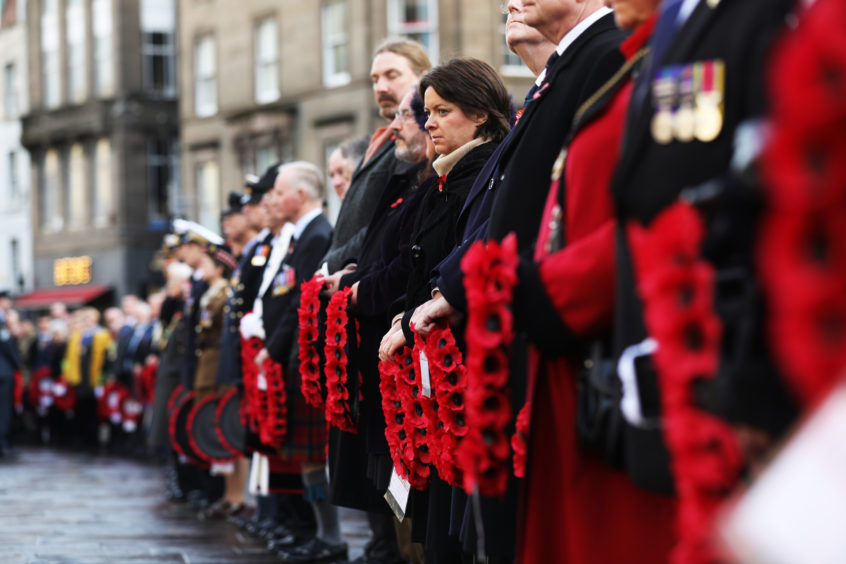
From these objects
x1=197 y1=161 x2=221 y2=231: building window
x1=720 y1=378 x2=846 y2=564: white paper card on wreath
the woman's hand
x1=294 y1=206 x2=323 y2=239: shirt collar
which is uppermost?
x1=197 y1=161 x2=221 y2=231: building window

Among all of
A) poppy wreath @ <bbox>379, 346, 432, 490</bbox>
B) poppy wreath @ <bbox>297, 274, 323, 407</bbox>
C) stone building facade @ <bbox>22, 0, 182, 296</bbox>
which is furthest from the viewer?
stone building facade @ <bbox>22, 0, 182, 296</bbox>

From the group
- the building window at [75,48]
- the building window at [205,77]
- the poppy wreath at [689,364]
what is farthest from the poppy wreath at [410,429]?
the building window at [75,48]

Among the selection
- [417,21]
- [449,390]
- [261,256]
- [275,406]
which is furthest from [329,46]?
[449,390]

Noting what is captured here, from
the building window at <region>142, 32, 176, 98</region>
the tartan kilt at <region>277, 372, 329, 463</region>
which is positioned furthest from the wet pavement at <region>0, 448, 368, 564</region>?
the building window at <region>142, 32, 176, 98</region>

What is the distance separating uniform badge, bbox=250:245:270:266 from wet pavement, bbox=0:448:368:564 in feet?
6.39

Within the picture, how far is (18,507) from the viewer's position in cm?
1138

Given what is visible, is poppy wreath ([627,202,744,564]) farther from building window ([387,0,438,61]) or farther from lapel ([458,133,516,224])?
building window ([387,0,438,61])

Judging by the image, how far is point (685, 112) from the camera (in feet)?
7.61

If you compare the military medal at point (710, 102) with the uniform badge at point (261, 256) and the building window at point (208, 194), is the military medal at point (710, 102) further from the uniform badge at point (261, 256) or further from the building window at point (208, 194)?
the building window at point (208, 194)

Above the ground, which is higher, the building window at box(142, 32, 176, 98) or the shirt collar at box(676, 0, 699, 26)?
the building window at box(142, 32, 176, 98)

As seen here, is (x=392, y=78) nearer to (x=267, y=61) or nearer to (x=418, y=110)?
(x=418, y=110)

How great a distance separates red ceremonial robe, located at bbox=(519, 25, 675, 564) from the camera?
8.71ft

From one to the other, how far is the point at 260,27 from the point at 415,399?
29.5m

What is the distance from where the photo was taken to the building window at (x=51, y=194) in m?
42.8
